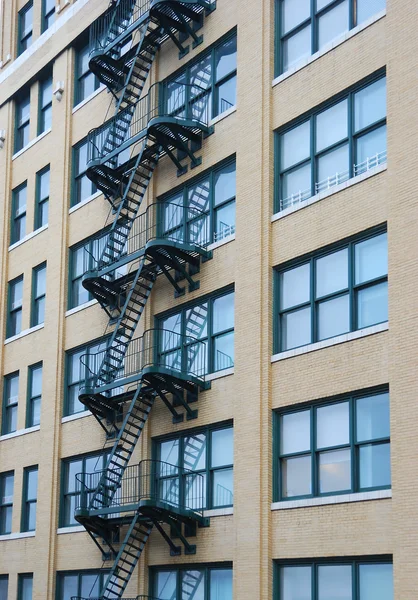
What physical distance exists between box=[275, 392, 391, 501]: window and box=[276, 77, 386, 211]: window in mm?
5410

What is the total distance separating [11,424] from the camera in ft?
130

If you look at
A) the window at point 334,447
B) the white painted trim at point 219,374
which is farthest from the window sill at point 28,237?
the window at point 334,447

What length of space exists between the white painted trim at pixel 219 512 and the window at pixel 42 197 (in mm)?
15877

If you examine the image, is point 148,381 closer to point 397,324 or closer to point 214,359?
point 214,359

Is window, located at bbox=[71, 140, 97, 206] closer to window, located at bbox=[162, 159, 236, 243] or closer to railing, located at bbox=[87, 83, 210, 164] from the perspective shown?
railing, located at bbox=[87, 83, 210, 164]

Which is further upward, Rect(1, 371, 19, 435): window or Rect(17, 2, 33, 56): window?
Rect(17, 2, 33, 56): window

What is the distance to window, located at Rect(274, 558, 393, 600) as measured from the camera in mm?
22688

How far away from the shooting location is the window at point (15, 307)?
134ft

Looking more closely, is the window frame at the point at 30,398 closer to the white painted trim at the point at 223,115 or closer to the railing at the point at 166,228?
the railing at the point at 166,228

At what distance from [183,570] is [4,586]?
11448 mm

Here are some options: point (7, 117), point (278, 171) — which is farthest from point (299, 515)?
point (7, 117)

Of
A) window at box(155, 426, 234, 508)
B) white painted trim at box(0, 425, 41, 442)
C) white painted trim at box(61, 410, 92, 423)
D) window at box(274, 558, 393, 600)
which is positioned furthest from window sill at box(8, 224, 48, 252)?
window at box(274, 558, 393, 600)

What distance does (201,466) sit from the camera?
94.6 feet

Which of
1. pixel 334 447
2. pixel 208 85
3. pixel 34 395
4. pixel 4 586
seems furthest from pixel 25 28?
pixel 334 447
